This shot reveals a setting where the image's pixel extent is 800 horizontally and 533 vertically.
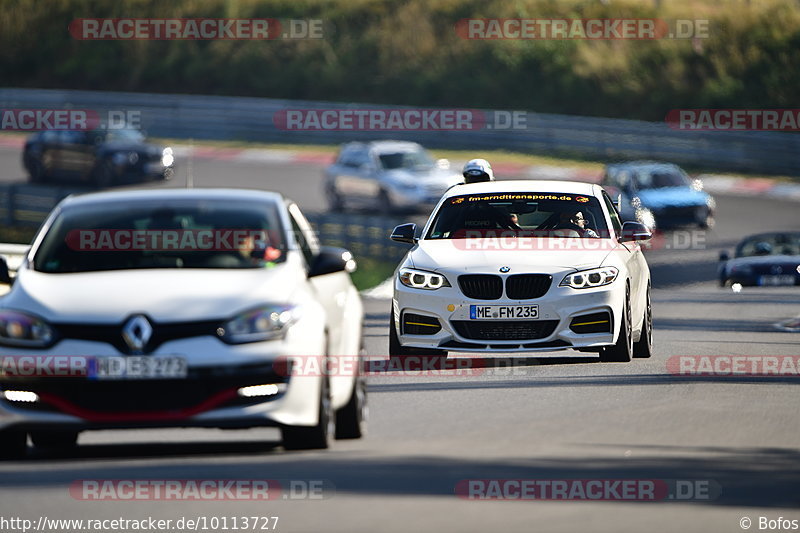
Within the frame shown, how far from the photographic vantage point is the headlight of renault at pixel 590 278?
13977 mm

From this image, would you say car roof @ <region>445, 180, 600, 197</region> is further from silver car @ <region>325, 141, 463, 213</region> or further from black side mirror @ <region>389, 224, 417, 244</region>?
silver car @ <region>325, 141, 463, 213</region>

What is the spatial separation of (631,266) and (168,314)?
6.41 metres

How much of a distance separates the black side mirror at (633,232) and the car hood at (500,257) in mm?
193

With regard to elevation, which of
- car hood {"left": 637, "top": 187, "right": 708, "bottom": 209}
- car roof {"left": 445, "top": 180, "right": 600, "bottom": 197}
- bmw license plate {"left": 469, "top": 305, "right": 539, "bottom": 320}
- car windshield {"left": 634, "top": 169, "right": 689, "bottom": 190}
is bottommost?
bmw license plate {"left": 469, "top": 305, "right": 539, "bottom": 320}

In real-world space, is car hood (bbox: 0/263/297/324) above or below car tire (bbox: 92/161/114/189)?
below

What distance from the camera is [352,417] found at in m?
10.3

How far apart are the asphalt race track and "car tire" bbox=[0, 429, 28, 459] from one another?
0.46ft

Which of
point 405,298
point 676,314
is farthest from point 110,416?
point 676,314

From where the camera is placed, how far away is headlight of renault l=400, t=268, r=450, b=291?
46.3 feet

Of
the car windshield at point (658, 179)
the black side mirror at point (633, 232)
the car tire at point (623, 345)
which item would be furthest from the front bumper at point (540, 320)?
the car windshield at point (658, 179)

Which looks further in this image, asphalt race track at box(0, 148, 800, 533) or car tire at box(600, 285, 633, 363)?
car tire at box(600, 285, 633, 363)

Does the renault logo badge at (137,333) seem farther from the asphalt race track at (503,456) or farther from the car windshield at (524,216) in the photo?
the car windshield at (524,216)

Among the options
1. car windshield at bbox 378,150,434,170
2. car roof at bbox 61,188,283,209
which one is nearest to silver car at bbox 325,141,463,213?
car windshield at bbox 378,150,434,170

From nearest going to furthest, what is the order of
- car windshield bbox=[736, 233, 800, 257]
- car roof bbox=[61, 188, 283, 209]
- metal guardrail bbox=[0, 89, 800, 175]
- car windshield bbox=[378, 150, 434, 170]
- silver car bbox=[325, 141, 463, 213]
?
car roof bbox=[61, 188, 283, 209], car windshield bbox=[736, 233, 800, 257], silver car bbox=[325, 141, 463, 213], car windshield bbox=[378, 150, 434, 170], metal guardrail bbox=[0, 89, 800, 175]
